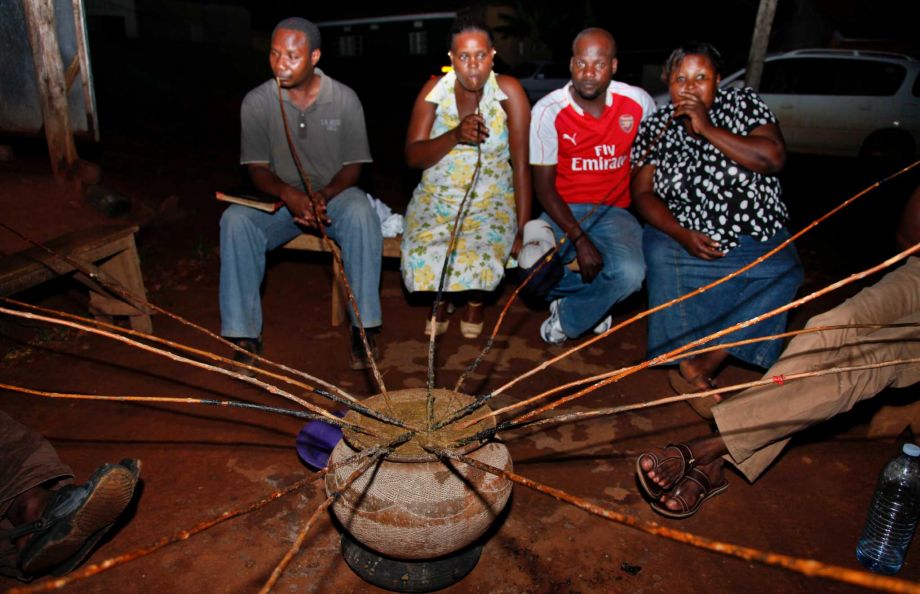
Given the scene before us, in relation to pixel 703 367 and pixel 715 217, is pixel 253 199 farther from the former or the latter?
pixel 703 367

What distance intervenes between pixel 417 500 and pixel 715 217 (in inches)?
88.1

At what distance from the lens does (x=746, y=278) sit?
322 centimetres

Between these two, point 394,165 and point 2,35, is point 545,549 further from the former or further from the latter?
point 394,165

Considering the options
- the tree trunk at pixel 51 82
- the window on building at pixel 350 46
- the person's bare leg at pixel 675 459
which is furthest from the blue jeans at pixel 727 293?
the window on building at pixel 350 46

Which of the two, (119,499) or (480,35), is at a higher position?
(480,35)

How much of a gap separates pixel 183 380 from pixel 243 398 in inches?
16.0

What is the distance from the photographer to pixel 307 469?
2814 millimetres

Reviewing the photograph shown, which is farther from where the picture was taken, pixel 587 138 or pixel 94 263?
pixel 94 263

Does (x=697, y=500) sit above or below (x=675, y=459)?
below

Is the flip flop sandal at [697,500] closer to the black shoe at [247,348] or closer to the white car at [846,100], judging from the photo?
the black shoe at [247,348]

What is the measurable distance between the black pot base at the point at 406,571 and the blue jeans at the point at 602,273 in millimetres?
1882

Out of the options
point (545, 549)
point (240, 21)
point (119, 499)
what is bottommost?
point (545, 549)

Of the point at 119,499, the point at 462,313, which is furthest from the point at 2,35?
the point at 119,499

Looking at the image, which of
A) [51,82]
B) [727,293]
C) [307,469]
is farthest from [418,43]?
[307,469]
